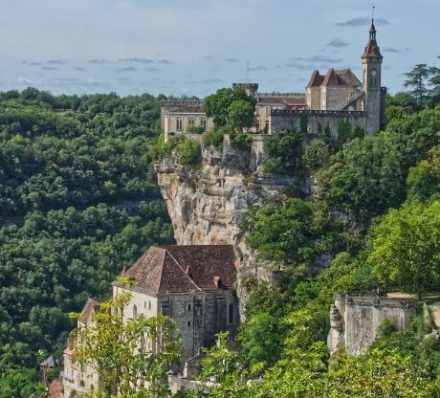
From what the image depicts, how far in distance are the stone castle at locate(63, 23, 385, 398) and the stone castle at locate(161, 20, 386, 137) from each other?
6 cm

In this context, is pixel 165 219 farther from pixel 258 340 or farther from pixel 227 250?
pixel 258 340

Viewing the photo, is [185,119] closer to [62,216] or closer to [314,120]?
[314,120]

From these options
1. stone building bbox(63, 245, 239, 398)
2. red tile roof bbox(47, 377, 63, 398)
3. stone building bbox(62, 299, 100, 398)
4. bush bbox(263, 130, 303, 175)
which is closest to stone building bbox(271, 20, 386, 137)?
bush bbox(263, 130, 303, 175)

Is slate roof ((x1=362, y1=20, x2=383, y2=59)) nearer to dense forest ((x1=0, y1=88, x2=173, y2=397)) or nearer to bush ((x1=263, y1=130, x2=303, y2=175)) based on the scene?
bush ((x1=263, y1=130, x2=303, y2=175))

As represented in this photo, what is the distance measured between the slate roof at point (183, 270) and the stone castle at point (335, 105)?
31.1ft

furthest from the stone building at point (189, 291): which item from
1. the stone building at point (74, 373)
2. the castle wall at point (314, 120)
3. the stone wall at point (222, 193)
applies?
the castle wall at point (314, 120)

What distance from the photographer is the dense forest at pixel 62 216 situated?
112 meters

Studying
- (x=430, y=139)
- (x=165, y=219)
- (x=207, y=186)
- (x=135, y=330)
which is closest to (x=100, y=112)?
(x=165, y=219)

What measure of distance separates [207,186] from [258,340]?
61.1 feet

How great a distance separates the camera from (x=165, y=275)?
79.5 m

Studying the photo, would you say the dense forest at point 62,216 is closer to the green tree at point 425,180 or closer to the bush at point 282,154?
the bush at point 282,154

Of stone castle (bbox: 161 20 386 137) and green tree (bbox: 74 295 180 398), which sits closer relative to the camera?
green tree (bbox: 74 295 180 398)

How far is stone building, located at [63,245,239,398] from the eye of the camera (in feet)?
258

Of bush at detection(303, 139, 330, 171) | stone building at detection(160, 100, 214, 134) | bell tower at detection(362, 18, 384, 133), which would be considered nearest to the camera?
bush at detection(303, 139, 330, 171)
